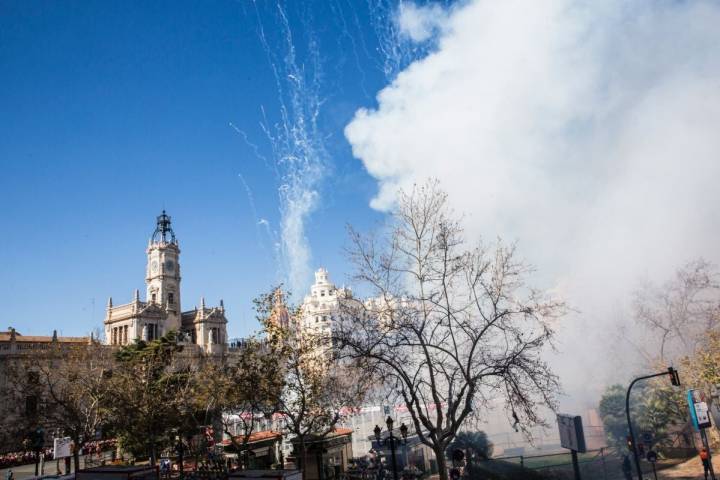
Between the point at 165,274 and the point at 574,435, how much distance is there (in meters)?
68.9

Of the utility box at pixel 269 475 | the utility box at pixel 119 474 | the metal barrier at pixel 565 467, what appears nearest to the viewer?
the utility box at pixel 269 475

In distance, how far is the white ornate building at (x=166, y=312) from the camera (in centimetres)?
6800

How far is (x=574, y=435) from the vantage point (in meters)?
16.8

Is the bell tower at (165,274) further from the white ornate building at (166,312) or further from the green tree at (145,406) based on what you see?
the green tree at (145,406)

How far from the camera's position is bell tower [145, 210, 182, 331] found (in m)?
73.6

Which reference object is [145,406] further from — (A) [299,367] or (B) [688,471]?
(B) [688,471]

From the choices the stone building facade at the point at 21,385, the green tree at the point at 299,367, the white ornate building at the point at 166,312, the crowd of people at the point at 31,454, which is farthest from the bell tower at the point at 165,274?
the green tree at the point at 299,367

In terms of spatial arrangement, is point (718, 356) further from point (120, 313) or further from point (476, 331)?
point (120, 313)

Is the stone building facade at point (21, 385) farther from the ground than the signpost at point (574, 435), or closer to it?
farther from the ground

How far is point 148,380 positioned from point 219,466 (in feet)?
33.6

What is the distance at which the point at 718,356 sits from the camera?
2773 centimetres

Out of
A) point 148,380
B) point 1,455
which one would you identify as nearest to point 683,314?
point 148,380

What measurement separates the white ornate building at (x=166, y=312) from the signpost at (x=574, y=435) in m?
60.8

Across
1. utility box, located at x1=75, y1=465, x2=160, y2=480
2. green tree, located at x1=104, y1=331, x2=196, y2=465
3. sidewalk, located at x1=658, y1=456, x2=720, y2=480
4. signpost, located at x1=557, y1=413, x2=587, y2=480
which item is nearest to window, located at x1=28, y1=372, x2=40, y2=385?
green tree, located at x1=104, y1=331, x2=196, y2=465
